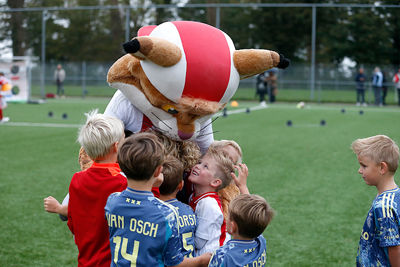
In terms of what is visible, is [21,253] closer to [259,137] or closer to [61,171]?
[61,171]

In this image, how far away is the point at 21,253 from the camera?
16.0ft

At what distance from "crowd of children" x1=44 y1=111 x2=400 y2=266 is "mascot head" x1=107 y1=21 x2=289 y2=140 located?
0.75 ft

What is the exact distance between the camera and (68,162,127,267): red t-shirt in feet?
9.43

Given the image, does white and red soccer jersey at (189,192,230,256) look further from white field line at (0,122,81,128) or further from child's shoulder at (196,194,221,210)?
white field line at (0,122,81,128)

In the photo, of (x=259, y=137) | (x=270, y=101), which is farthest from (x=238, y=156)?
(x=270, y=101)

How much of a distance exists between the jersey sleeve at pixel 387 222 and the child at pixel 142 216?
1.21 metres

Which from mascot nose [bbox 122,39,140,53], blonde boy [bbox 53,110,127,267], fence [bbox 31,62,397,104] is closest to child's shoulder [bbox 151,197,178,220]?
blonde boy [bbox 53,110,127,267]

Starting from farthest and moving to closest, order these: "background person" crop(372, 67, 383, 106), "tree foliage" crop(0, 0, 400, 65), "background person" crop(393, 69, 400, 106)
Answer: "tree foliage" crop(0, 0, 400, 65), "background person" crop(372, 67, 383, 106), "background person" crop(393, 69, 400, 106)

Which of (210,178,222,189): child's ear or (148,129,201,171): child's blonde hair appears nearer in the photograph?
(210,178,222,189): child's ear

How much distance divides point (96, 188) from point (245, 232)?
0.88 meters

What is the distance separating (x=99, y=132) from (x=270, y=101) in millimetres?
27146

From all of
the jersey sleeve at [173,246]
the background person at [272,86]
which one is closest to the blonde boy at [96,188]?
the jersey sleeve at [173,246]

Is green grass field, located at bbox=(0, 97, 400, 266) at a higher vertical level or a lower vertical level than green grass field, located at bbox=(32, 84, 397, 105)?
higher

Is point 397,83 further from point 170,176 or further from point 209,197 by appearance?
point 170,176
